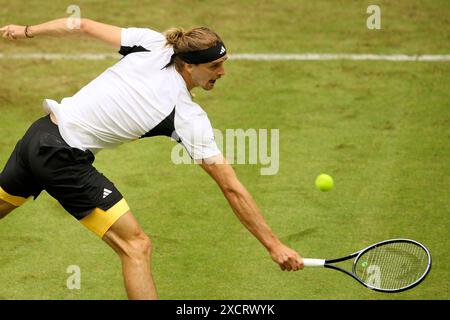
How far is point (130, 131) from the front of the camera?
25.5 feet

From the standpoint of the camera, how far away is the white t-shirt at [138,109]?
756 centimetres

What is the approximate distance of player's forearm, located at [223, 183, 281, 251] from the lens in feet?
24.6

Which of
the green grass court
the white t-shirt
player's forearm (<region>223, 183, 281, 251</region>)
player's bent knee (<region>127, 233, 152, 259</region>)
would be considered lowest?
the green grass court

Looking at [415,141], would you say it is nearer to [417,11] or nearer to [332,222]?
[332,222]

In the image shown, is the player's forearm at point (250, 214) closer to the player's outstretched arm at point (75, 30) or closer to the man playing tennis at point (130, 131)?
the man playing tennis at point (130, 131)

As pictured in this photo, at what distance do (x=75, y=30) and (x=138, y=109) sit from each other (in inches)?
37.5

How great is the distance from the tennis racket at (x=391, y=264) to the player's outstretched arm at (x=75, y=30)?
7.66 ft

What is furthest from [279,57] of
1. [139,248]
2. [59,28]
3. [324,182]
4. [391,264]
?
[139,248]

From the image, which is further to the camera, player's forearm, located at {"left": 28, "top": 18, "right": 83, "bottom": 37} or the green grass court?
the green grass court

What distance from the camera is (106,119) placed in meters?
7.73

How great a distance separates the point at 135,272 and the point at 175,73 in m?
1.45

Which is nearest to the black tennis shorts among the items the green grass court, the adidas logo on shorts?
the adidas logo on shorts

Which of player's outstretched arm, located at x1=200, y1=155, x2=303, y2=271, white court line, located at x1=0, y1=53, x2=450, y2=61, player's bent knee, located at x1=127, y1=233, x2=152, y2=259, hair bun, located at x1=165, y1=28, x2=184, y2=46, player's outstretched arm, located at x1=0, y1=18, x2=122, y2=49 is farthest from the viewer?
white court line, located at x1=0, y1=53, x2=450, y2=61

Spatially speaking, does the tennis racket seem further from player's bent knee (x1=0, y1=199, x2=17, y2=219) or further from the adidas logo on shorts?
player's bent knee (x1=0, y1=199, x2=17, y2=219)
